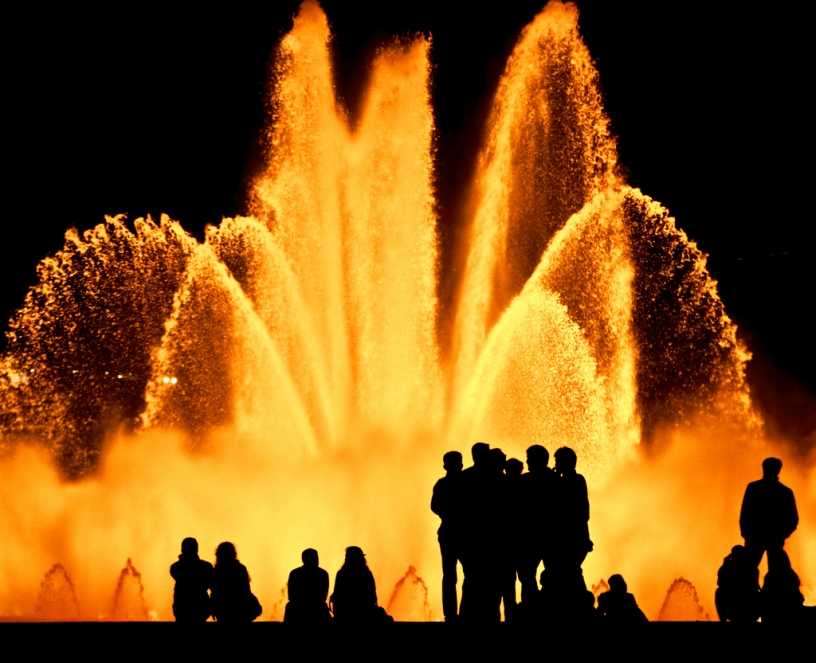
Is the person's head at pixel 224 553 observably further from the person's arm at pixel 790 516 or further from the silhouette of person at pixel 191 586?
the person's arm at pixel 790 516

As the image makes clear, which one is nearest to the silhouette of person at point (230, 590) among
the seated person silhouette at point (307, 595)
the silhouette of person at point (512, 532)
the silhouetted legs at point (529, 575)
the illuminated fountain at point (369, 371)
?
the seated person silhouette at point (307, 595)

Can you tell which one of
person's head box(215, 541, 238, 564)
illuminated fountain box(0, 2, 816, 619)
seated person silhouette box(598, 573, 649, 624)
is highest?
illuminated fountain box(0, 2, 816, 619)

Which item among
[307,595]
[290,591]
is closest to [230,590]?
[290,591]

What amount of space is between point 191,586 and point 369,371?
28.5 feet

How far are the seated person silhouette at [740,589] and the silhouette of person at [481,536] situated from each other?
2.14 m

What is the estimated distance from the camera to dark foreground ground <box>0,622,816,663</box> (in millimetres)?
6984

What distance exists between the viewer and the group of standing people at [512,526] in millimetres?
7695

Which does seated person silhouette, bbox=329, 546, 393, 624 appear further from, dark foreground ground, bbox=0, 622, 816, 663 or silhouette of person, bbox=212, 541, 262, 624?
silhouette of person, bbox=212, 541, 262, 624

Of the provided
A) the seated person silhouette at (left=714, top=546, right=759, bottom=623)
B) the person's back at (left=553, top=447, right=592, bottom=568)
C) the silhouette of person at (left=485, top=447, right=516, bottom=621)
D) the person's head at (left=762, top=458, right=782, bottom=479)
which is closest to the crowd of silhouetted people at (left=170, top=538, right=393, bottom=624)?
the silhouette of person at (left=485, top=447, right=516, bottom=621)

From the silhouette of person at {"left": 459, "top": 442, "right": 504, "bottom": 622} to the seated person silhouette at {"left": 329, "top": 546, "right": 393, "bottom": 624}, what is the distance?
76 centimetres

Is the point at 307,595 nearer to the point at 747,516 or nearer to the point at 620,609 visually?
the point at 620,609

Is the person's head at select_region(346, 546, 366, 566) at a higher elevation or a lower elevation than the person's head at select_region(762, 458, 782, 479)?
lower

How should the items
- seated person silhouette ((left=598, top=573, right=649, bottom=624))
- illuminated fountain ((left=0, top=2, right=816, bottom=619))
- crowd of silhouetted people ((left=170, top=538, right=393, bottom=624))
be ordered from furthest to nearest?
illuminated fountain ((left=0, top=2, right=816, bottom=619)) → crowd of silhouetted people ((left=170, top=538, right=393, bottom=624)) → seated person silhouette ((left=598, top=573, right=649, bottom=624))

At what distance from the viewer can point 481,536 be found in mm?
7715
